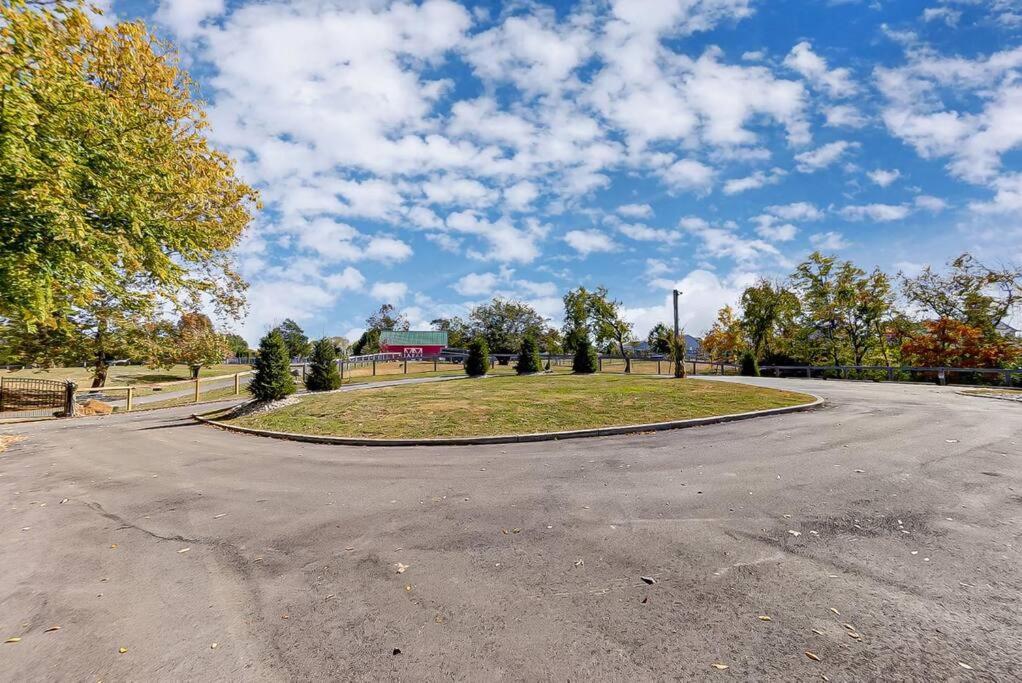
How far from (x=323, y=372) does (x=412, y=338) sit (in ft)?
215

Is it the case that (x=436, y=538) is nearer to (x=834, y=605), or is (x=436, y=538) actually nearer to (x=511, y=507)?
(x=511, y=507)

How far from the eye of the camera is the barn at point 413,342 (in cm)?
8206

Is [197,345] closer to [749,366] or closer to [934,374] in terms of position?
[749,366]

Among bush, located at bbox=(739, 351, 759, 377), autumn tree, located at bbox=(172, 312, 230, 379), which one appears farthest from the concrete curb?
autumn tree, located at bbox=(172, 312, 230, 379)

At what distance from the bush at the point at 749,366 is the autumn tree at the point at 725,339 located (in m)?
15.4

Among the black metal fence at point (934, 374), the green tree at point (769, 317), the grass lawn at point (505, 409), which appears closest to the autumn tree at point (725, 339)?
the green tree at point (769, 317)

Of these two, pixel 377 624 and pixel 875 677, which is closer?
pixel 875 677

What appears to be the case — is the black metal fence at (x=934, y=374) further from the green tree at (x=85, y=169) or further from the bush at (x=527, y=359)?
the green tree at (x=85, y=169)

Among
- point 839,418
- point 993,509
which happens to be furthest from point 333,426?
point 839,418

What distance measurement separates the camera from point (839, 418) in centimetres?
1184

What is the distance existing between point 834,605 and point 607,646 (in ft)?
6.38

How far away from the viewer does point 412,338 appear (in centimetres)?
8619

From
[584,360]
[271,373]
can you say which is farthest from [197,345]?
[584,360]

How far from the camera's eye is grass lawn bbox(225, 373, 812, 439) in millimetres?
11789
